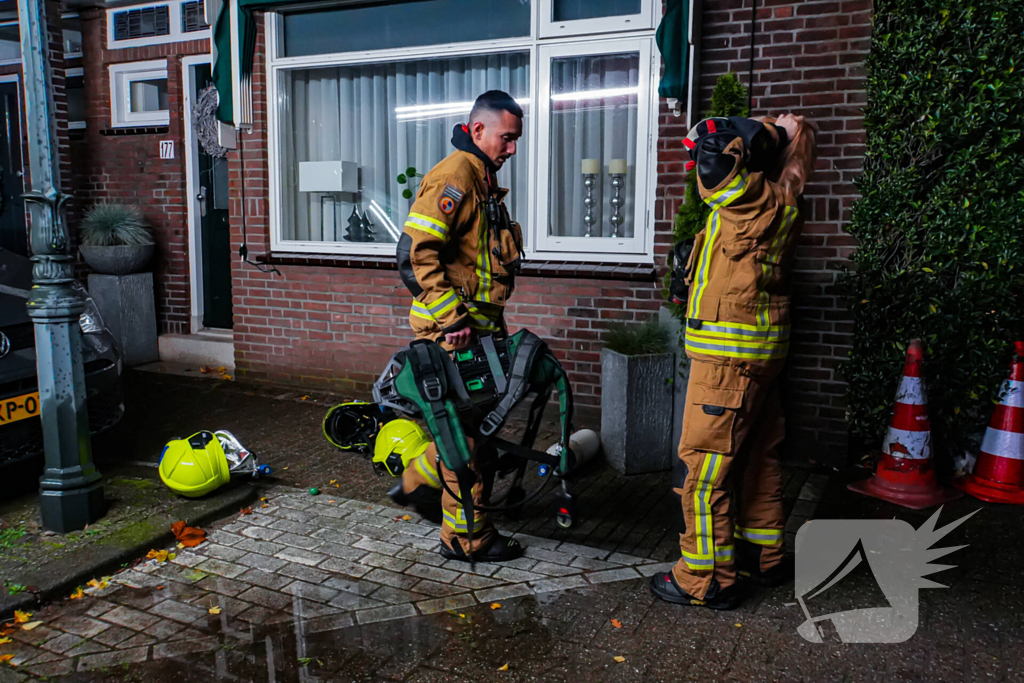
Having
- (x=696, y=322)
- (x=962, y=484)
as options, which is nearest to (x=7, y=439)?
(x=696, y=322)

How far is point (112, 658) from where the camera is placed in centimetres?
324

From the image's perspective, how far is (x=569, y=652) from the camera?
128 inches

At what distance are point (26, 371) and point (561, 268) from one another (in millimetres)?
3608

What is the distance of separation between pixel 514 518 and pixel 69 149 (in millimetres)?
7083

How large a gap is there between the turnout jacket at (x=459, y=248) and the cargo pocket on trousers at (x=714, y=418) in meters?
1.08

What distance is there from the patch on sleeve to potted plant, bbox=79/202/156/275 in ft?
19.1

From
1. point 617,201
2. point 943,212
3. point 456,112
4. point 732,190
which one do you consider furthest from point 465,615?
point 456,112

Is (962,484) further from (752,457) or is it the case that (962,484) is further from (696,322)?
(696,322)

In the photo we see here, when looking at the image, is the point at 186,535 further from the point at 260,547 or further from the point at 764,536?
the point at 764,536

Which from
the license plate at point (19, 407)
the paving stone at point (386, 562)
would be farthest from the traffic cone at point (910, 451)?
the license plate at point (19, 407)

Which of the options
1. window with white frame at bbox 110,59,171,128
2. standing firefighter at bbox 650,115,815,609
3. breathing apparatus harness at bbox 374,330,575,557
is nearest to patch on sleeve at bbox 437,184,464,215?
breathing apparatus harness at bbox 374,330,575,557

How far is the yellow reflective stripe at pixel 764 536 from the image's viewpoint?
3.78 m

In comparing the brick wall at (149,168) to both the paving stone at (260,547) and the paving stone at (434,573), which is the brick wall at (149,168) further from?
the paving stone at (434,573)

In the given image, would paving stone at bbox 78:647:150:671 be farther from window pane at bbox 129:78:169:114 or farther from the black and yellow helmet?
window pane at bbox 129:78:169:114
